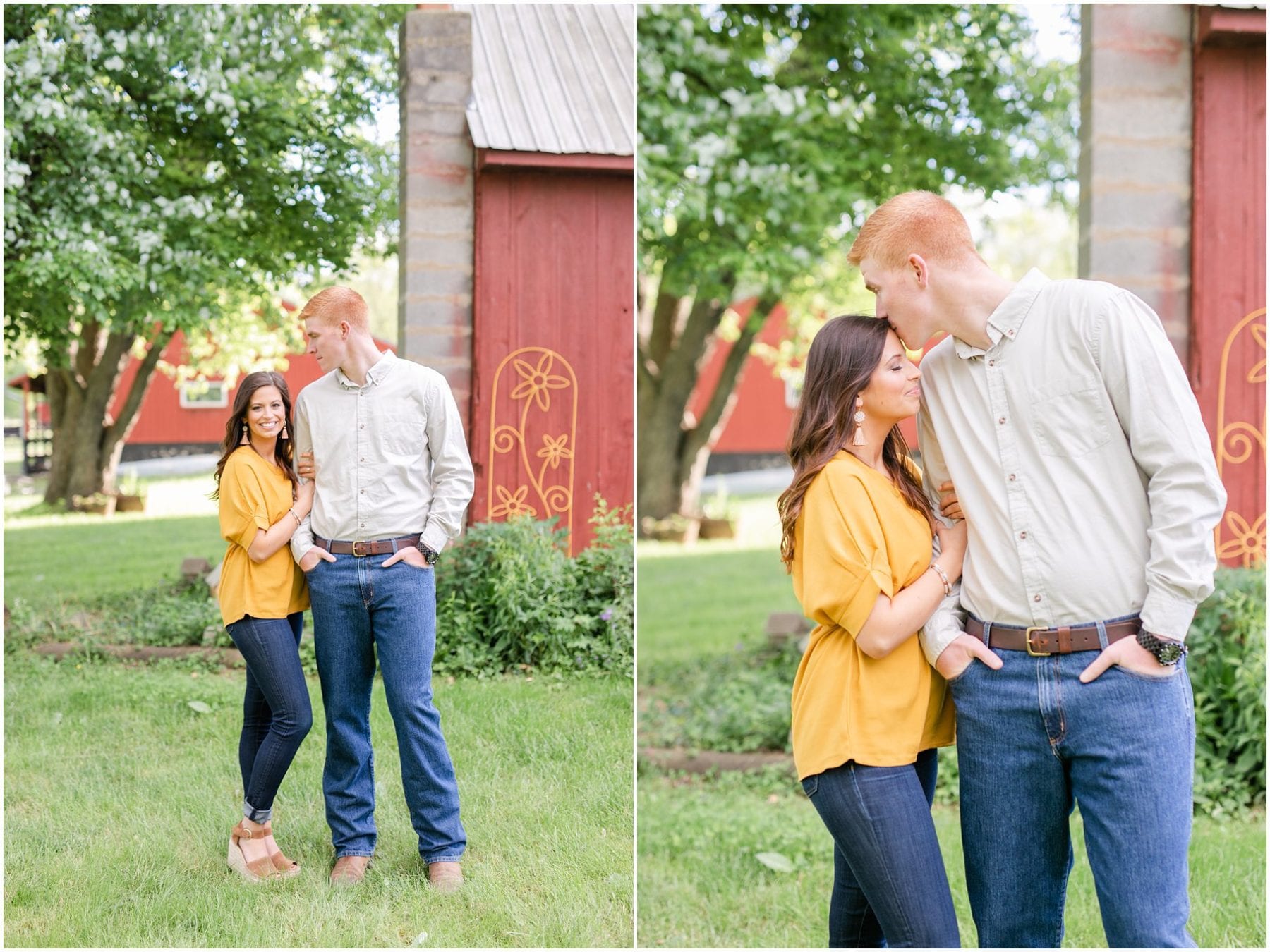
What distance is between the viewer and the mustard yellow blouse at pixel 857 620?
2.04 m

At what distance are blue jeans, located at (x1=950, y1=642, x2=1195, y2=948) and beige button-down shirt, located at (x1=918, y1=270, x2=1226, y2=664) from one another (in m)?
0.12

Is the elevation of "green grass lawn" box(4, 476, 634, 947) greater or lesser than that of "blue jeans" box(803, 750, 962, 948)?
lesser

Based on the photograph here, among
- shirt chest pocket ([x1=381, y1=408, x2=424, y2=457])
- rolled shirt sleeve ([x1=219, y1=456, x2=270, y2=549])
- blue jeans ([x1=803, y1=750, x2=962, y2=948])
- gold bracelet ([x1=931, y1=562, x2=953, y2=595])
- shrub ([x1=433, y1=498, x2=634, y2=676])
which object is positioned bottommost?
blue jeans ([x1=803, y1=750, x2=962, y2=948])

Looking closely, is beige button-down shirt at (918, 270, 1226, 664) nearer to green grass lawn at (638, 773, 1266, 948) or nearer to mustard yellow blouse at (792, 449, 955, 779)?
mustard yellow blouse at (792, 449, 955, 779)

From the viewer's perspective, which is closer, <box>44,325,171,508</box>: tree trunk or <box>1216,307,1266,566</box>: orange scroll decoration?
<box>44,325,171,508</box>: tree trunk

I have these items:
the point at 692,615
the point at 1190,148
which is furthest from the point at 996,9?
the point at 692,615

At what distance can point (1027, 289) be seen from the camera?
6.76 ft

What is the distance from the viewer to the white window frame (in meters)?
3.36

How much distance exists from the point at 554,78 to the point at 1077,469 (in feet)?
6.98

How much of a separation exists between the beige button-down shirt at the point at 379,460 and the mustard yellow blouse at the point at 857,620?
4.10 feet

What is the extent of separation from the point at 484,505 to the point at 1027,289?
1.78 m

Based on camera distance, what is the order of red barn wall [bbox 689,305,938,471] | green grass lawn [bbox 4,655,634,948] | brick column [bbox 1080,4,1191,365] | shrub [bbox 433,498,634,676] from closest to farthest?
green grass lawn [bbox 4,655,634,948]
shrub [bbox 433,498,634,676]
brick column [bbox 1080,4,1191,365]
red barn wall [bbox 689,305,938,471]

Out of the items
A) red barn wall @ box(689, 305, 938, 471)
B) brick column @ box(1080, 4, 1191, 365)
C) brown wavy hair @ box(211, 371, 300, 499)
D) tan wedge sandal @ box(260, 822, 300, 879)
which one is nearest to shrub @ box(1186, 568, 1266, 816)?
brick column @ box(1080, 4, 1191, 365)

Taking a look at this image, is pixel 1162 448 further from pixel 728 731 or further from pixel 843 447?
pixel 728 731
